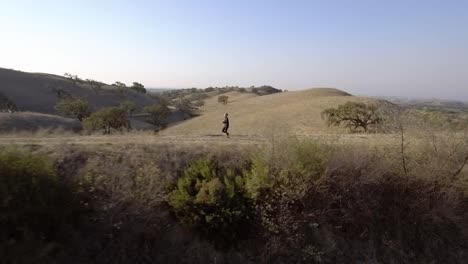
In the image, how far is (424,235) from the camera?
1424cm

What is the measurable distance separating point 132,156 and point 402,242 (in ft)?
30.9

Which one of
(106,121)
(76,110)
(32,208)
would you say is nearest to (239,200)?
(32,208)

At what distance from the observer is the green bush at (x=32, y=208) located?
981 centimetres

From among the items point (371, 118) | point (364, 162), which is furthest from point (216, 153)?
point (371, 118)

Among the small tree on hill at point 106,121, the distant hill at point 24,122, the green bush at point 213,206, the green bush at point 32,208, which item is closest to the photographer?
the green bush at point 32,208

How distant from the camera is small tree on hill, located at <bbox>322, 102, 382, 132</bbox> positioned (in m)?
32.5

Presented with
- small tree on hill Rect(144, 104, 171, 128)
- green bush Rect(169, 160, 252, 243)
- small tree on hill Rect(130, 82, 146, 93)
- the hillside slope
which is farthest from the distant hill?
small tree on hill Rect(130, 82, 146, 93)

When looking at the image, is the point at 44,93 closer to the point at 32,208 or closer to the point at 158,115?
the point at 158,115

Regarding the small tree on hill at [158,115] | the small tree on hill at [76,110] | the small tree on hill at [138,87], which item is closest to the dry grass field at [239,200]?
the small tree on hill at [76,110]

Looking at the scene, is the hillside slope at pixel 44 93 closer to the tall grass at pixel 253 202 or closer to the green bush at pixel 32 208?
the tall grass at pixel 253 202

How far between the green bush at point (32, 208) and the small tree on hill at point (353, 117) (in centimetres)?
2424

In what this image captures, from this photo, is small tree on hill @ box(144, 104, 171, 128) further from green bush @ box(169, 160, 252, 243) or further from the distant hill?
green bush @ box(169, 160, 252, 243)

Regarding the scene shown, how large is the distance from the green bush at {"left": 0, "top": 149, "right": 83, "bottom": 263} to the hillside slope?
56281mm

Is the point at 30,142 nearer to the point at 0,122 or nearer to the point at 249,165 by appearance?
the point at 249,165
